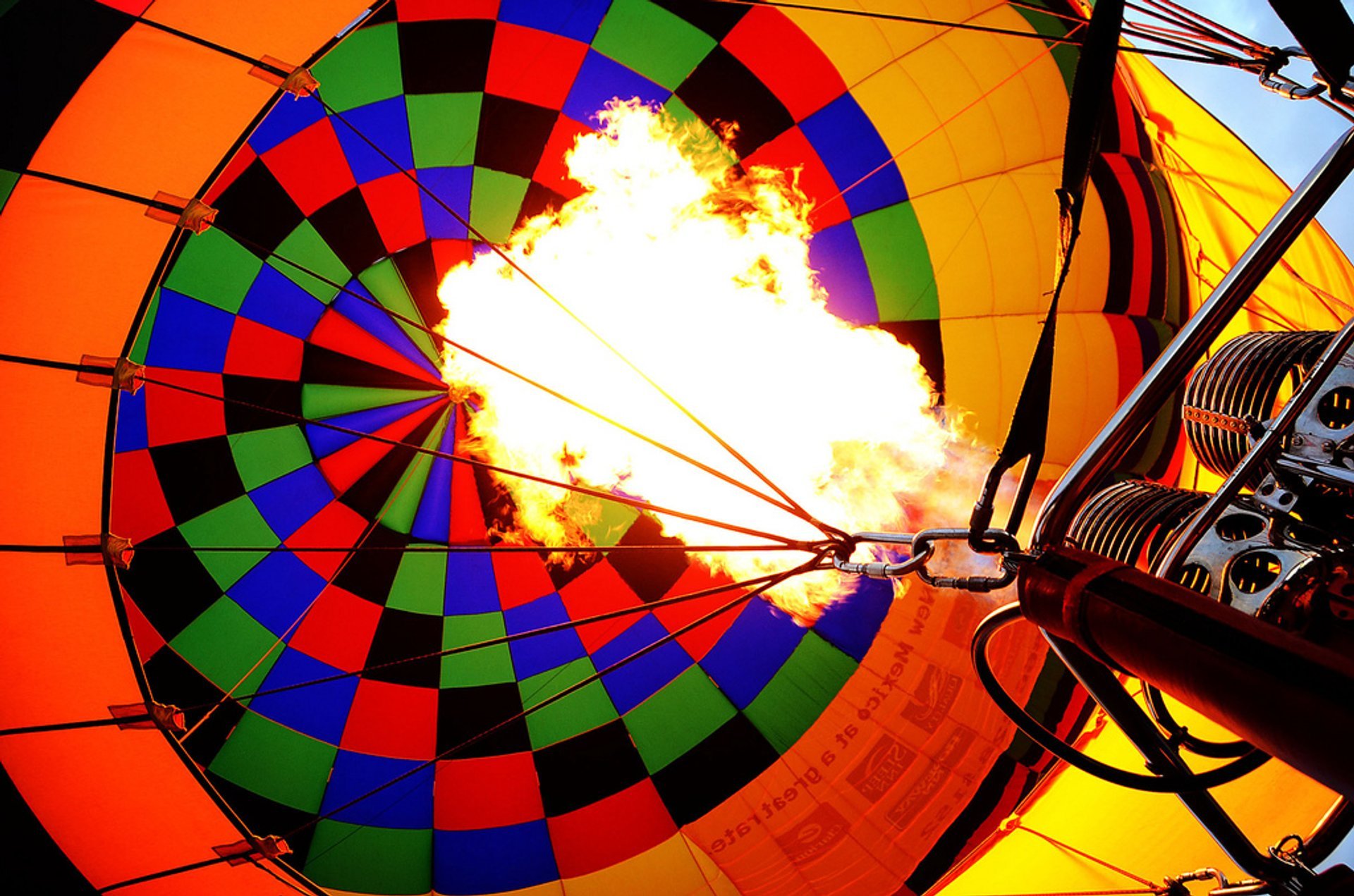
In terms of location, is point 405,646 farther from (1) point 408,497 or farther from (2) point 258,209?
(2) point 258,209

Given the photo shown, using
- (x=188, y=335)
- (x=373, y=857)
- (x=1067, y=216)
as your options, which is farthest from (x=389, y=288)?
(x=1067, y=216)

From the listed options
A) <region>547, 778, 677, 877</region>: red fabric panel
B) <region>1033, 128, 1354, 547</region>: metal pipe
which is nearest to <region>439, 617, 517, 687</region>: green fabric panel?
<region>547, 778, 677, 877</region>: red fabric panel

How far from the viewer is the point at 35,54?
2.33 meters

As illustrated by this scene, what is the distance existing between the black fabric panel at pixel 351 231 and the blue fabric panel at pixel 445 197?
0.24 metres

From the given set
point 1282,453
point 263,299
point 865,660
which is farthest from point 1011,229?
point 263,299

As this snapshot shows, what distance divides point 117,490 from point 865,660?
11.3 ft

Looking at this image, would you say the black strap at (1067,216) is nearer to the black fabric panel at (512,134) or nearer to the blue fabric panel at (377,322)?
the black fabric panel at (512,134)

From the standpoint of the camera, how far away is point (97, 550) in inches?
106

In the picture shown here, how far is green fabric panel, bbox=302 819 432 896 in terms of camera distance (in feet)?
11.8

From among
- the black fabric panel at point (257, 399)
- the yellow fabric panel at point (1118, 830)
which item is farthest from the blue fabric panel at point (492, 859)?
the black fabric panel at point (257, 399)

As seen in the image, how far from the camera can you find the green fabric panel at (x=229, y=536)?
367 centimetres

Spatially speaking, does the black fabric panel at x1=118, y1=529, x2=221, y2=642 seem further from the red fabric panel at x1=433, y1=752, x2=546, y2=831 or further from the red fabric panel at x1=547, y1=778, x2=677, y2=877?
the red fabric panel at x1=547, y1=778, x2=677, y2=877

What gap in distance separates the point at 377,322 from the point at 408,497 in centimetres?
90

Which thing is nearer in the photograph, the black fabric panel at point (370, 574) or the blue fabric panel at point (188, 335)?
the blue fabric panel at point (188, 335)
